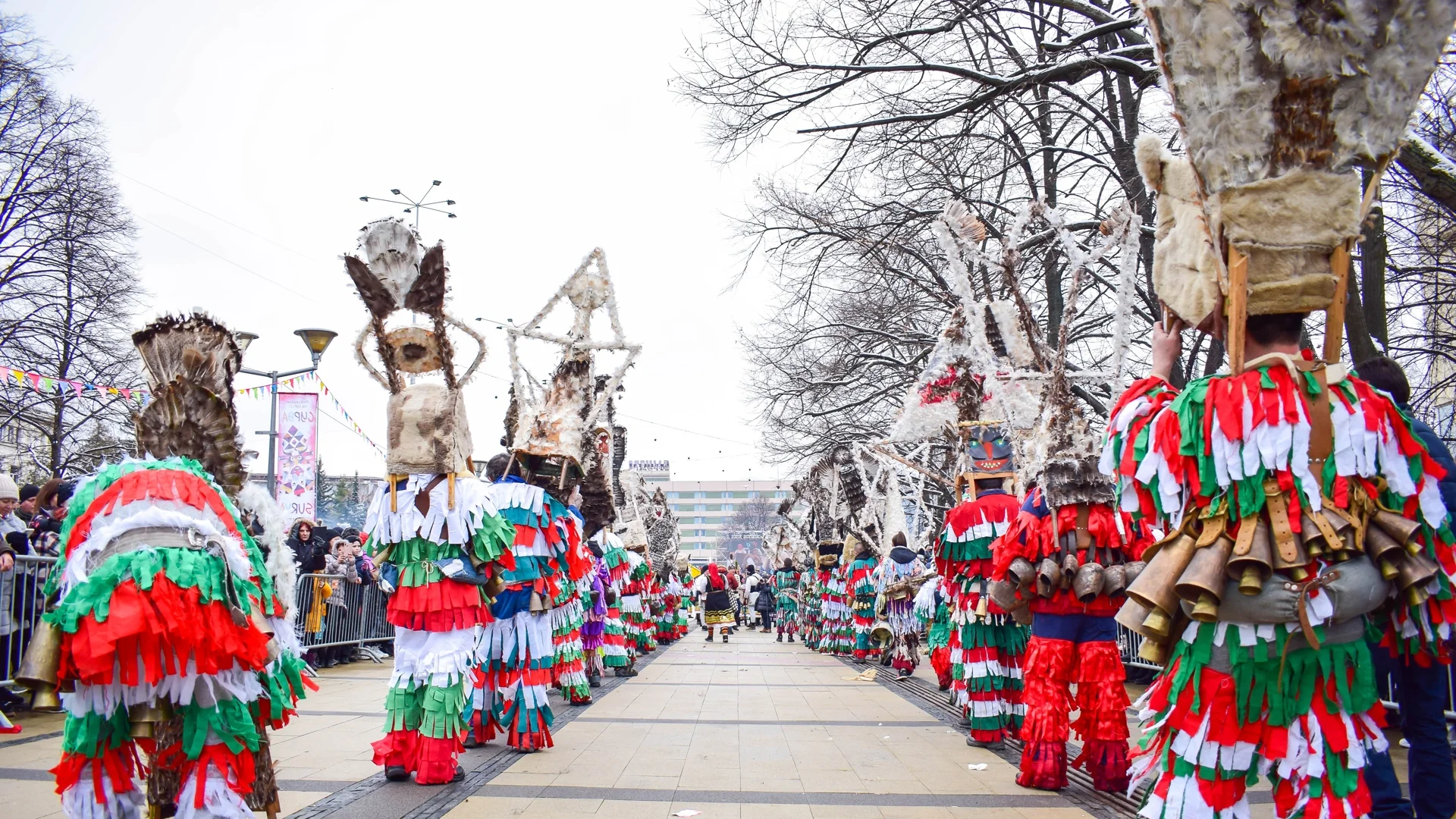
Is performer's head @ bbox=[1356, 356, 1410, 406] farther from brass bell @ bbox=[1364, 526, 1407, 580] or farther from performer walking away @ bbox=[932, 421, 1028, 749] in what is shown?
performer walking away @ bbox=[932, 421, 1028, 749]

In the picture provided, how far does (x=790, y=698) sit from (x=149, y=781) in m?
7.72

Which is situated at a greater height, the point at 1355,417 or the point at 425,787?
the point at 1355,417

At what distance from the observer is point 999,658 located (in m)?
7.20

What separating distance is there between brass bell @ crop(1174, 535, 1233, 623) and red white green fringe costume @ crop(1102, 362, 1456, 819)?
11 cm

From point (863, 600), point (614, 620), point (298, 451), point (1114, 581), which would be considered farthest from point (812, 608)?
point (1114, 581)

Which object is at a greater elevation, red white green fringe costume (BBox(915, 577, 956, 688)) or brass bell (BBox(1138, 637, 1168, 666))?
brass bell (BBox(1138, 637, 1168, 666))

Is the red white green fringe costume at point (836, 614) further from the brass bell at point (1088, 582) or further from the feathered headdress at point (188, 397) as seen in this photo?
the feathered headdress at point (188, 397)

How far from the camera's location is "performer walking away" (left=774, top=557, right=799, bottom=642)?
2714 cm

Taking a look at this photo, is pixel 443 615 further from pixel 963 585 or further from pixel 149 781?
pixel 963 585

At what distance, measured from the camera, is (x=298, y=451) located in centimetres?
1631

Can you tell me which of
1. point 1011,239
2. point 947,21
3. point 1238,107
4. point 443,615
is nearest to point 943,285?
point 947,21

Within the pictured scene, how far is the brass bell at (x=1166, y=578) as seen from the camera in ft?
9.98

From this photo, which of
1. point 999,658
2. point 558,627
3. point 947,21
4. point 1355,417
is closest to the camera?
point 1355,417

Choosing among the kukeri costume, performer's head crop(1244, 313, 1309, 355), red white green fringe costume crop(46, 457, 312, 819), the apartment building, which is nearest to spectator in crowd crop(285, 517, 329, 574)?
red white green fringe costume crop(46, 457, 312, 819)
